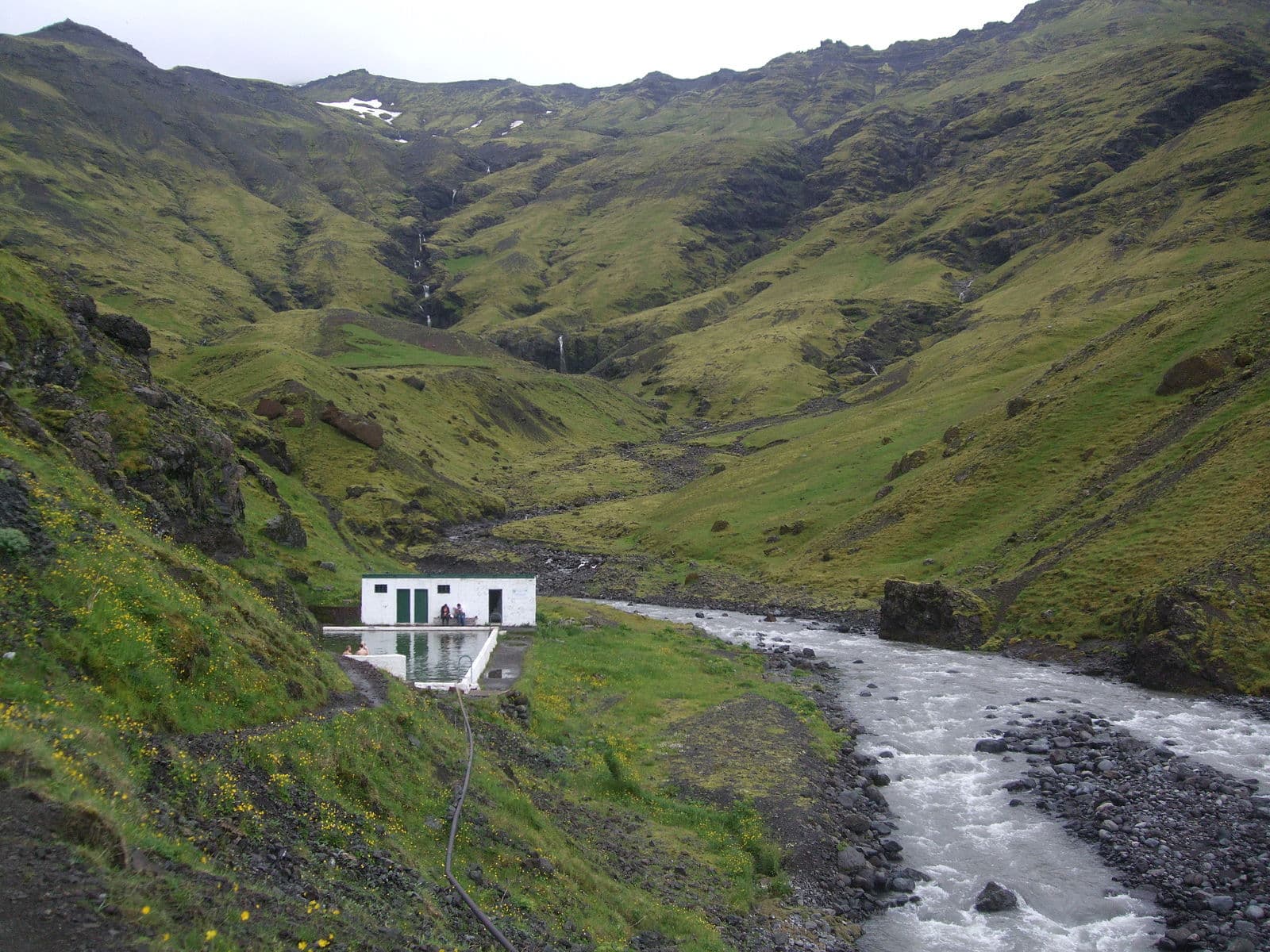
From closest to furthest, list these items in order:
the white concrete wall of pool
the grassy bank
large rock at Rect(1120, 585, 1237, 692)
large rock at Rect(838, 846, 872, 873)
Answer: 1. the grassy bank
2. large rock at Rect(838, 846, 872, 873)
3. the white concrete wall of pool
4. large rock at Rect(1120, 585, 1237, 692)

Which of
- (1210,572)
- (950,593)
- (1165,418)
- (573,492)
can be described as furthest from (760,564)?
(573,492)

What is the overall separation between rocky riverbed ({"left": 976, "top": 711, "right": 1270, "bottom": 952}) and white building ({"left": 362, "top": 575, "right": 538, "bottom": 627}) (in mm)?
27290

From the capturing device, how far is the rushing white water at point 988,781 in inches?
870

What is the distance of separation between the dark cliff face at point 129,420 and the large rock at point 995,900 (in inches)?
1125

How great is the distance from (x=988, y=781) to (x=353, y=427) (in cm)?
8609

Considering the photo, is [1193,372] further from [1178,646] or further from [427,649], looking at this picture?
[427,649]

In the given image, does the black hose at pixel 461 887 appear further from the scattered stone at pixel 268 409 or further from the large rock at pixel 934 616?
the scattered stone at pixel 268 409

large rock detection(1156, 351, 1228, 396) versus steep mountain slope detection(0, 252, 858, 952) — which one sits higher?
large rock detection(1156, 351, 1228, 396)

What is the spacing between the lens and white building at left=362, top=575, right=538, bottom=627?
48.4 meters

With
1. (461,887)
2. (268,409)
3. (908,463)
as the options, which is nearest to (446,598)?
(461,887)

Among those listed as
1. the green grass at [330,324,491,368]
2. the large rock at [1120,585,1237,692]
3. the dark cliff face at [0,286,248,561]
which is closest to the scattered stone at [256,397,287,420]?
the dark cliff face at [0,286,248,561]

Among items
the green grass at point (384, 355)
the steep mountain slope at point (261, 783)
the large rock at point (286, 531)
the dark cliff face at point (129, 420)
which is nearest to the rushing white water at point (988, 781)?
the steep mountain slope at point (261, 783)

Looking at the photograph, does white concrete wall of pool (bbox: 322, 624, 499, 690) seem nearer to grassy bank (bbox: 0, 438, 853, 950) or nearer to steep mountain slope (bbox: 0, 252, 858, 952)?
steep mountain slope (bbox: 0, 252, 858, 952)

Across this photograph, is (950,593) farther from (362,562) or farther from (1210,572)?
(362,562)
